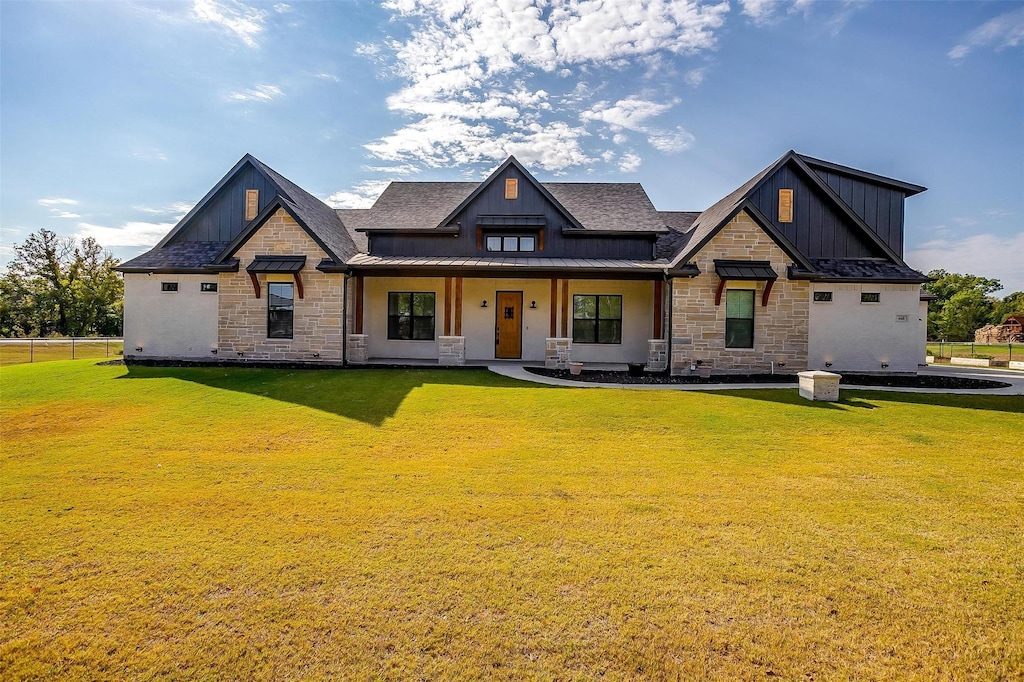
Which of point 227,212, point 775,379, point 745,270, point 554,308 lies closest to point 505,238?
point 554,308

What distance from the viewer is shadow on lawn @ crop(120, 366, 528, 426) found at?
9867mm

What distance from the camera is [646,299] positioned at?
1745cm

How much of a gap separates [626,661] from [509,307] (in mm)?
15294

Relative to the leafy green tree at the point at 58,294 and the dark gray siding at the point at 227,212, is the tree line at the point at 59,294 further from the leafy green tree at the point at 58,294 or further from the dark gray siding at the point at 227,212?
the dark gray siding at the point at 227,212

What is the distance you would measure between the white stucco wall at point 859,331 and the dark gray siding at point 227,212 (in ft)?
63.6

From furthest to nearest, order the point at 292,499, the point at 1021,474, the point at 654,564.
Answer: the point at 1021,474 < the point at 292,499 < the point at 654,564

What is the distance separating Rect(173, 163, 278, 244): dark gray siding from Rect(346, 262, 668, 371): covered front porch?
5.12 m

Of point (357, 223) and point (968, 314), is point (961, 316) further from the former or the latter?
point (357, 223)

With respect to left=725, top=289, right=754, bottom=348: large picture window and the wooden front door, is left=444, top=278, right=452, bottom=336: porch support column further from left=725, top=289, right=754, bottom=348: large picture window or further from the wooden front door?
left=725, top=289, right=754, bottom=348: large picture window

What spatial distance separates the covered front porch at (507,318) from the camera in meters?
17.5

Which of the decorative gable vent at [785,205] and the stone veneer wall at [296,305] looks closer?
the stone veneer wall at [296,305]

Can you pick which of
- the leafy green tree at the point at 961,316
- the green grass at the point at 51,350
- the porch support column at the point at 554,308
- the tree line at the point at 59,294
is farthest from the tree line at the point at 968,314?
the green grass at the point at 51,350

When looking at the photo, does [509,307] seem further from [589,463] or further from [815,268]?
[589,463]

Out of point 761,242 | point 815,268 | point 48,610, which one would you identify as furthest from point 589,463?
point 815,268
